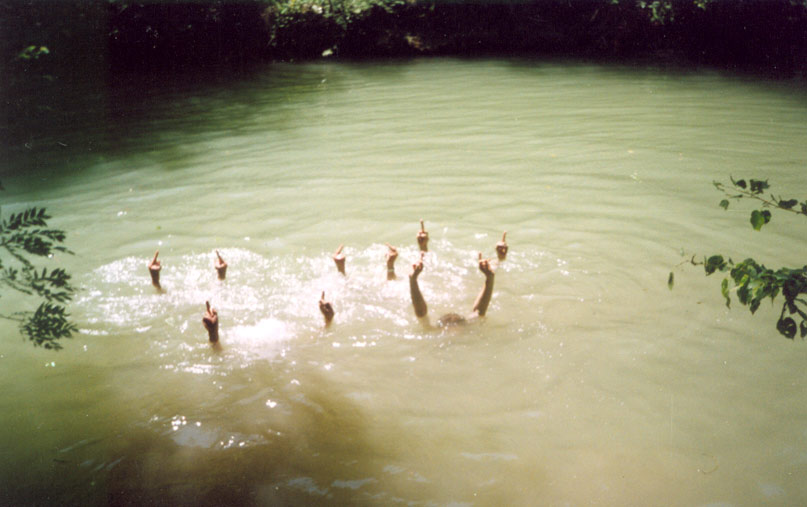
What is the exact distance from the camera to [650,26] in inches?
669

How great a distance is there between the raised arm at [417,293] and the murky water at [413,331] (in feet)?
0.38

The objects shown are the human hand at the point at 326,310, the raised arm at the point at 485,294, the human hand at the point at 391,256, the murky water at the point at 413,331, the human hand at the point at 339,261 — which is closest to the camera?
the murky water at the point at 413,331

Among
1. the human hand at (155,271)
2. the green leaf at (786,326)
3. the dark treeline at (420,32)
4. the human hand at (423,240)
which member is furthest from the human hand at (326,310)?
the dark treeline at (420,32)

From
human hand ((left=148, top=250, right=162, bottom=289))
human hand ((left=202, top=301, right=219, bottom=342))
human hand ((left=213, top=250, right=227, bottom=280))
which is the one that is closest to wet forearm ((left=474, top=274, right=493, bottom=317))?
human hand ((left=202, top=301, right=219, bottom=342))

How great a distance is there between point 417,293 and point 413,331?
300 mm

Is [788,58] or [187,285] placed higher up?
[788,58]

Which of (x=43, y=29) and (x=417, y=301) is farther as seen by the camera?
(x=43, y=29)

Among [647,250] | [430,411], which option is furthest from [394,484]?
[647,250]

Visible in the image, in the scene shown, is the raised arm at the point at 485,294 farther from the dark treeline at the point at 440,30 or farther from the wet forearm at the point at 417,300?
the dark treeline at the point at 440,30

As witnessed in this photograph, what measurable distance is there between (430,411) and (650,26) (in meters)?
16.8

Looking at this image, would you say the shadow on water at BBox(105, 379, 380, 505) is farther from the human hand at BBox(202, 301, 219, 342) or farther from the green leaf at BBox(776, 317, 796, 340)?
the green leaf at BBox(776, 317, 796, 340)

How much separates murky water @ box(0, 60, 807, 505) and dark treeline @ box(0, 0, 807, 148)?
7.40m

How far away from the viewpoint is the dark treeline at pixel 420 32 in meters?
15.8

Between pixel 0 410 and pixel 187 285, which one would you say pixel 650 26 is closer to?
pixel 187 285
